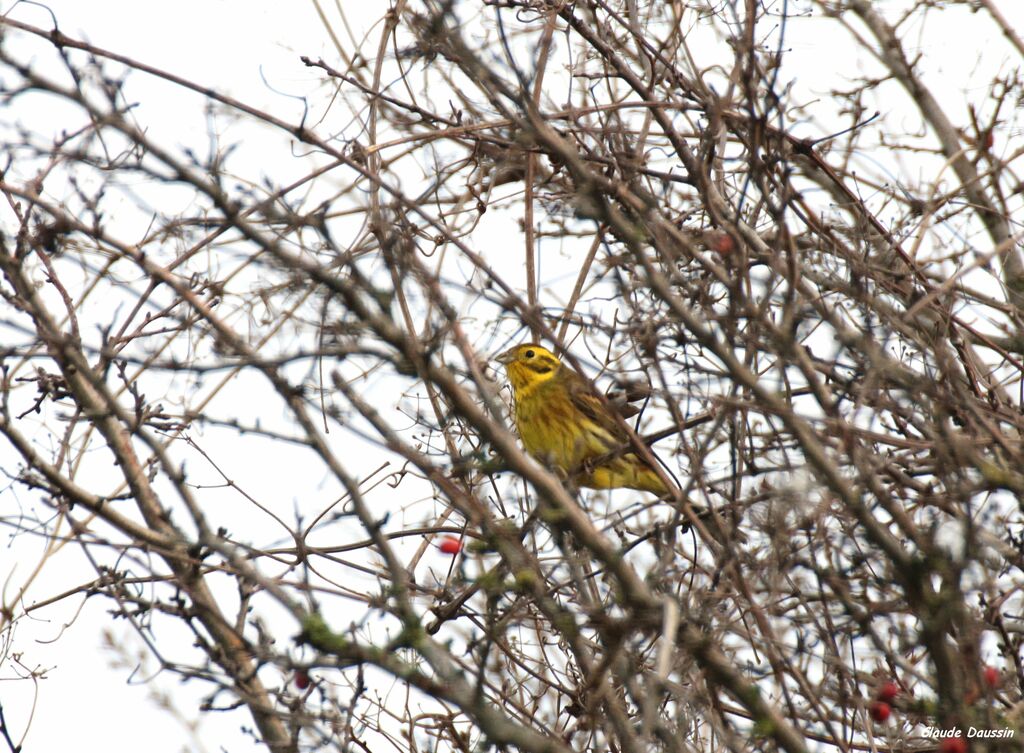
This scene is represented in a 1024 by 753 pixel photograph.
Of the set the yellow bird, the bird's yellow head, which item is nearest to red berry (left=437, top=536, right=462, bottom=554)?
the yellow bird

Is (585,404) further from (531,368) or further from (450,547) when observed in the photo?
(450,547)

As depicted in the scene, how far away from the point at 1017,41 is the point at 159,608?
14.9 ft

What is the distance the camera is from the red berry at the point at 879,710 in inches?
141

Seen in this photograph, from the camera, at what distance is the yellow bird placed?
654 cm

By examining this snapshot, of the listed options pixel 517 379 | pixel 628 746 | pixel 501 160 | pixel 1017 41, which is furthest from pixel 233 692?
pixel 1017 41

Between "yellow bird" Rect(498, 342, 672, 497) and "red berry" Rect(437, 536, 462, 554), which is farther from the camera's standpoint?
"yellow bird" Rect(498, 342, 672, 497)

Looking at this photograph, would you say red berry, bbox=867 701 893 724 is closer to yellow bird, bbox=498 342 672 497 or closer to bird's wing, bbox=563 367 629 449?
yellow bird, bbox=498 342 672 497

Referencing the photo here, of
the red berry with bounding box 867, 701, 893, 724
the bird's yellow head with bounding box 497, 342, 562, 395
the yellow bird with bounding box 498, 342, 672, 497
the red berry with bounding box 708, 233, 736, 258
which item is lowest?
the red berry with bounding box 867, 701, 893, 724

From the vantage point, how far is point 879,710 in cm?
359

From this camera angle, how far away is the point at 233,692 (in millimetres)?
2930

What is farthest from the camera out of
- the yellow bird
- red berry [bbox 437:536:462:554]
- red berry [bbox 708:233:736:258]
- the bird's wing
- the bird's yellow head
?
the bird's yellow head

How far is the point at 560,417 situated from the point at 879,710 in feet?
11.0

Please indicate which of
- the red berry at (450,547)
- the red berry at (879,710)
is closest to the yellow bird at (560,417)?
the red berry at (450,547)

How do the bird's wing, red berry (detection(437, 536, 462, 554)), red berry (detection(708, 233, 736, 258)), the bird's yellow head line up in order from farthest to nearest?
1. the bird's yellow head
2. the bird's wing
3. red berry (detection(437, 536, 462, 554))
4. red berry (detection(708, 233, 736, 258))
